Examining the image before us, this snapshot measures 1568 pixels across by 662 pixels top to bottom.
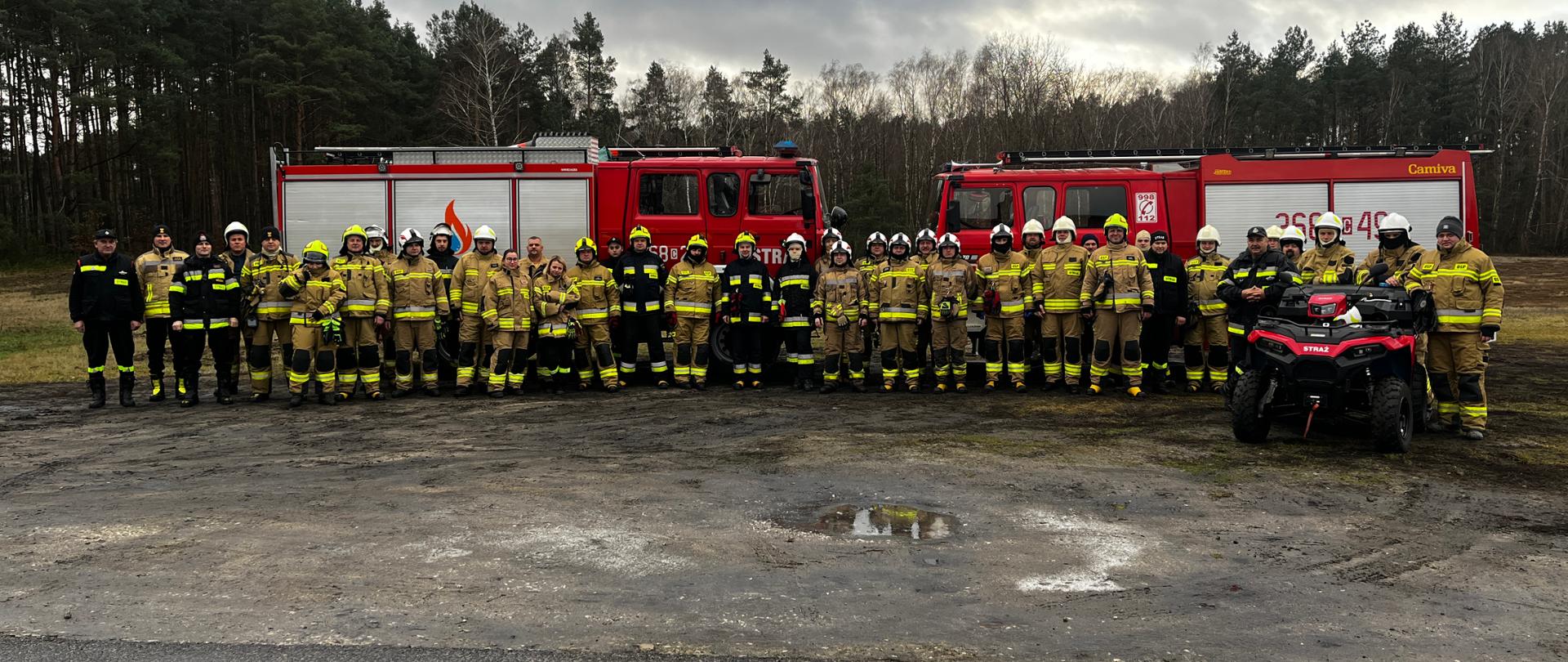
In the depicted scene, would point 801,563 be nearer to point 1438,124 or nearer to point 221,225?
point 221,225

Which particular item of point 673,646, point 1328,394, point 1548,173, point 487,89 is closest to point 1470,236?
point 1328,394

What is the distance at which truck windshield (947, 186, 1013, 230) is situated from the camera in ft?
38.6

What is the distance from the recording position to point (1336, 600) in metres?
4.24

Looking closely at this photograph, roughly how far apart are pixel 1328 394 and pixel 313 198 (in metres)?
10.7

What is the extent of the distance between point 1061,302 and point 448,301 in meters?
6.08

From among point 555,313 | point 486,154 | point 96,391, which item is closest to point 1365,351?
point 555,313

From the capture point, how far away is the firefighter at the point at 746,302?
10.6 m

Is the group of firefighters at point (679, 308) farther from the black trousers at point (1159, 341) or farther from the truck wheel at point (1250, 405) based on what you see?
the truck wheel at point (1250, 405)

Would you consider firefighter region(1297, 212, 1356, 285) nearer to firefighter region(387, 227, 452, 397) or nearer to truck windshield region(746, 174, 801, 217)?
truck windshield region(746, 174, 801, 217)

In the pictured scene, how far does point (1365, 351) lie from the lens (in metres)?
7.05

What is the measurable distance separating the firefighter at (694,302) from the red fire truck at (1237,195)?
2912mm

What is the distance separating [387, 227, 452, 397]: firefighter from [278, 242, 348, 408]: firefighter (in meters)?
0.56

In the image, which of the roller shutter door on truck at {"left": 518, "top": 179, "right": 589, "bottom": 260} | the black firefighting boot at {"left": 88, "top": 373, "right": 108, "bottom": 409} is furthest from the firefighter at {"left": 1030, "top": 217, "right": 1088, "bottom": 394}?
the black firefighting boot at {"left": 88, "top": 373, "right": 108, "bottom": 409}

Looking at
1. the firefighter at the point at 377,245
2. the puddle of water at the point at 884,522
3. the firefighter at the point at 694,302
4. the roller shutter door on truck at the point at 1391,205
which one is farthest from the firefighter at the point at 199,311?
the roller shutter door on truck at the point at 1391,205
